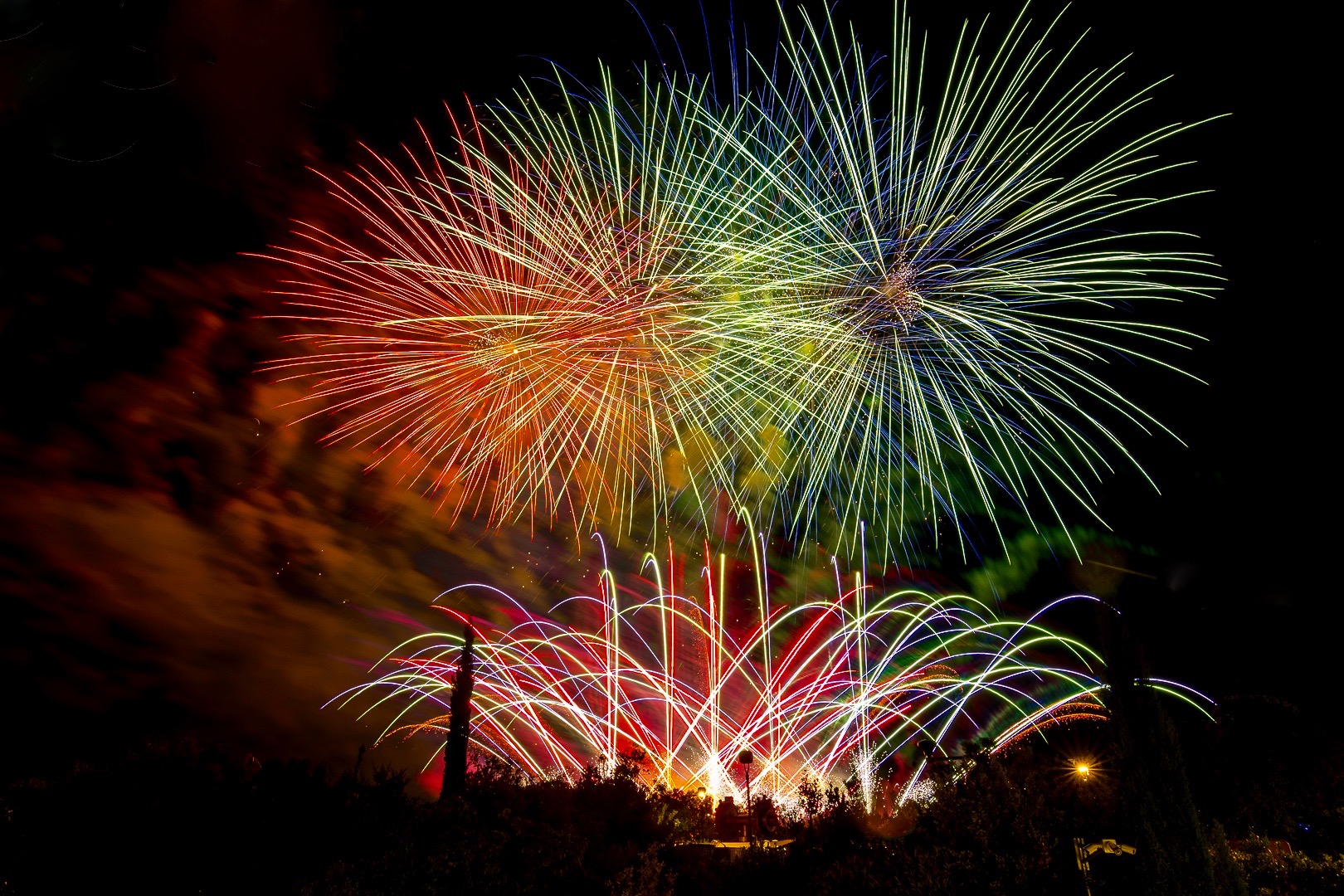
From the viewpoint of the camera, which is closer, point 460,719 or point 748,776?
point 748,776

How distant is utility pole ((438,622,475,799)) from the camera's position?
18719mm

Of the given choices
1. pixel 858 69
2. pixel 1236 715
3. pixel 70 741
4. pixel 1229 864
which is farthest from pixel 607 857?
pixel 70 741

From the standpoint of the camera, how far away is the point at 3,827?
982 centimetres

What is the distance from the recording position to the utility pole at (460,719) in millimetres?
18719

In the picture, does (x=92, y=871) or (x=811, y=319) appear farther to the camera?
(x=811, y=319)

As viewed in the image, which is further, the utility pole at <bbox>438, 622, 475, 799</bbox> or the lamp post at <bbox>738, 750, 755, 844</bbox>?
the utility pole at <bbox>438, 622, 475, 799</bbox>

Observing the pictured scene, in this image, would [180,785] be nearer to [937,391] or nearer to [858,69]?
[937,391]

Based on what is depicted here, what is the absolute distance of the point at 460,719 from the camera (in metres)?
19.7

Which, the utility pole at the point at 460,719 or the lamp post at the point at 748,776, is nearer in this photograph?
the lamp post at the point at 748,776

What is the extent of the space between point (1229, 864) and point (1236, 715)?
11520 millimetres

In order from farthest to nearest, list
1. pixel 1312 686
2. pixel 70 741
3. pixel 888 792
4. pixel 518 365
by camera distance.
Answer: pixel 70 741
pixel 1312 686
pixel 888 792
pixel 518 365

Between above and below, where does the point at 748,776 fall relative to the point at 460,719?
below

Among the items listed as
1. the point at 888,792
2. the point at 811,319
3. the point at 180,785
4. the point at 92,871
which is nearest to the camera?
the point at 92,871

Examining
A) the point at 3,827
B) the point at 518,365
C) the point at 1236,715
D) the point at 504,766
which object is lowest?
the point at 3,827
